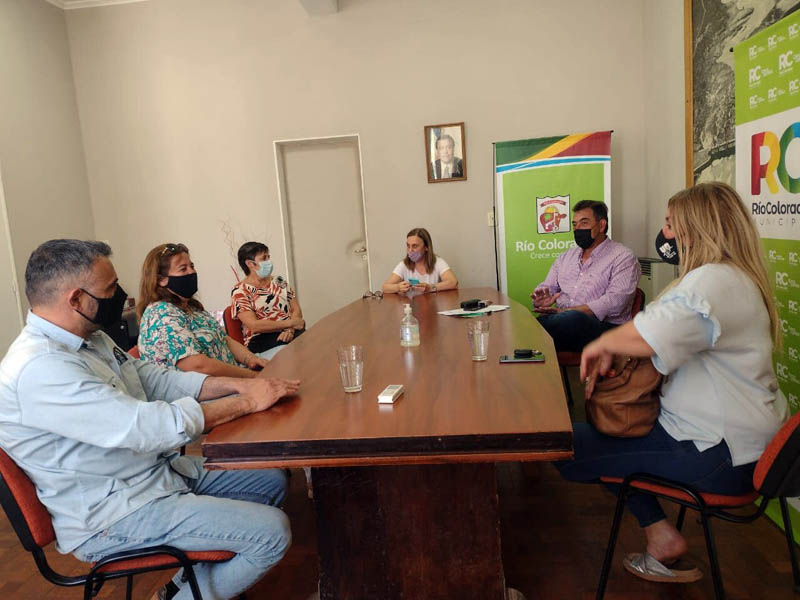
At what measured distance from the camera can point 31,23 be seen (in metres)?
5.10

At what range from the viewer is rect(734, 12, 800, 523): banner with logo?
6.93 feet

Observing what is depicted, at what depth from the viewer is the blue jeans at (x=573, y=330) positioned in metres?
3.19

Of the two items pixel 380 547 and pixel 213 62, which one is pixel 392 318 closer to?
pixel 380 547

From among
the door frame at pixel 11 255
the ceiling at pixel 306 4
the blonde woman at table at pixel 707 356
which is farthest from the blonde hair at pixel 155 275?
the ceiling at pixel 306 4

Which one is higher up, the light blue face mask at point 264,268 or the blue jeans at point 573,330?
the light blue face mask at point 264,268

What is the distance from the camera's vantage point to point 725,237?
1.68 metres

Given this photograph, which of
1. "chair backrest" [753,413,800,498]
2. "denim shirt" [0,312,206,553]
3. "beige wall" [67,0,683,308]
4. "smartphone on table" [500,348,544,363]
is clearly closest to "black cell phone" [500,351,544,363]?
"smartphone on table" [500,348,544,363]

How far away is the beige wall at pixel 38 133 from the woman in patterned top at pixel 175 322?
9.87 feet

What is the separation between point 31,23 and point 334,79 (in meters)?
2.61

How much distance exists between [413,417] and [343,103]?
4471 millimetres

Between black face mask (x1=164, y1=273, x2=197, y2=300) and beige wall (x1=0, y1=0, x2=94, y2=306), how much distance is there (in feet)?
10.0

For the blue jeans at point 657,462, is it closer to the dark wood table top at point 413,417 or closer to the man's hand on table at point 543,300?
the dark wood table top at point 413,417

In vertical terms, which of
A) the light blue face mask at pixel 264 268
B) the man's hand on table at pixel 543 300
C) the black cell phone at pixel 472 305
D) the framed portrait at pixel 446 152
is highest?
the framed portrait at pixel 446 152

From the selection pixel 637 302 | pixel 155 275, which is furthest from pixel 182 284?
pixel 637 302
